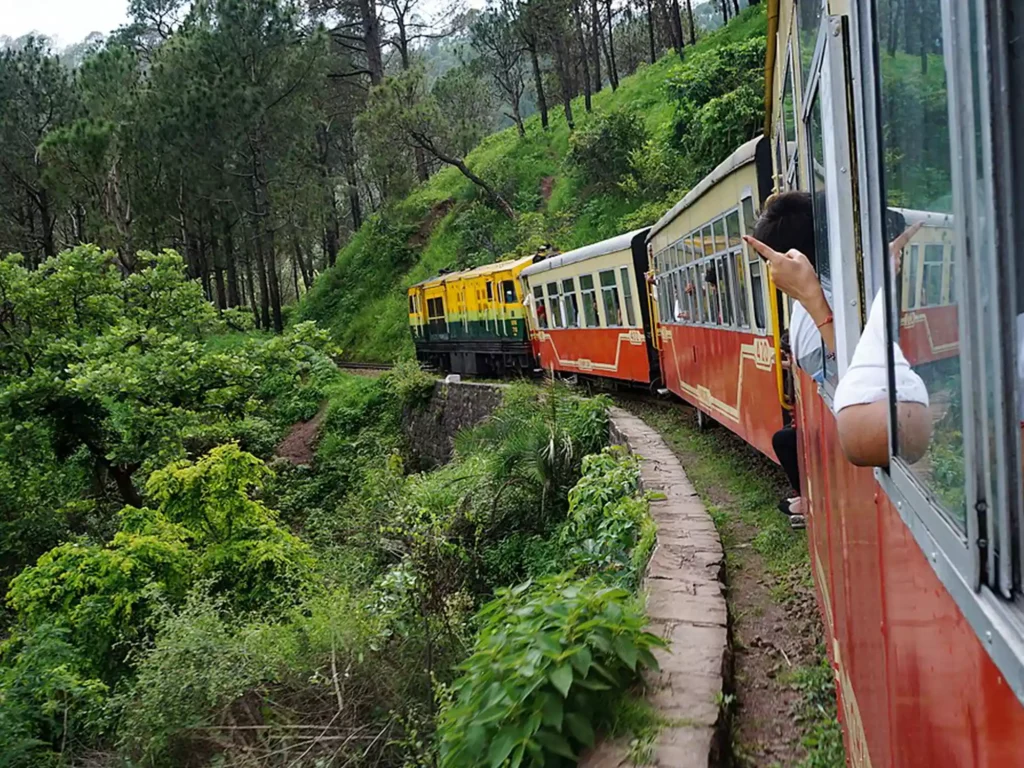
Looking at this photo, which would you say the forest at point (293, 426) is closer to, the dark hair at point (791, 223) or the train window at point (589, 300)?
the dark hair at point (791, 223)

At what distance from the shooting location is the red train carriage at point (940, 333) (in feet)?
2.75

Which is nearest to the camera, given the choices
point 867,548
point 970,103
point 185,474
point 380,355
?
point 970,103

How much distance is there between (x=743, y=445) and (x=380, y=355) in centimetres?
2447

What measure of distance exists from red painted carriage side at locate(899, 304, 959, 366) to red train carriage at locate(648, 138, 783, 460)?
494 cm

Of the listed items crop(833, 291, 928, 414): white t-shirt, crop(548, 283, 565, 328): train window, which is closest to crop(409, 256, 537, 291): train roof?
crop(548, 283, 565, 328): train window

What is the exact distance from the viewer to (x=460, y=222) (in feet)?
112

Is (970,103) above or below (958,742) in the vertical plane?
above

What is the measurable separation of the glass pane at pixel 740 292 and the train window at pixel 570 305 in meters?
7.91

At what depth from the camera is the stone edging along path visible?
327 centimetres

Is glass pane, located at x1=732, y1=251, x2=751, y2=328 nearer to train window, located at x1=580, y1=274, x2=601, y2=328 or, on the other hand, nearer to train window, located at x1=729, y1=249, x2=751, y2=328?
train window, located at x1=729, y1=249, x2=751, y2=328

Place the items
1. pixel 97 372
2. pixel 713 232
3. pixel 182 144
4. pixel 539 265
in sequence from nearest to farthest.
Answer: pixel 713 232
pixel 97 372
pixel 539 265
pixel 182 144

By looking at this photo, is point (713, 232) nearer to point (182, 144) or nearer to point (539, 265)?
point (539, 265)

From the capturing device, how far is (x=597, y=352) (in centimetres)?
1470

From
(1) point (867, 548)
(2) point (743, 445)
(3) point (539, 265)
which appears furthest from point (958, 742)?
(3) point (539, 265)
